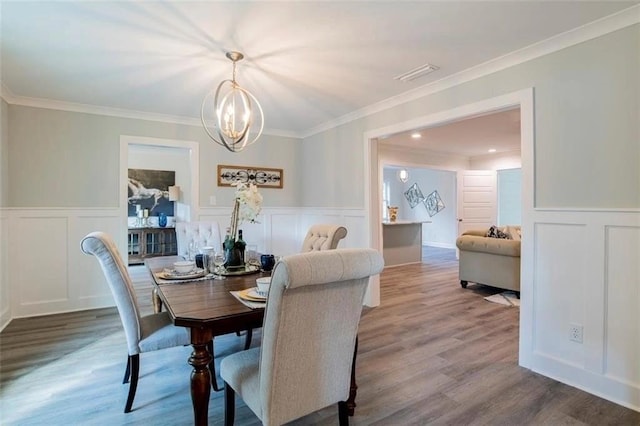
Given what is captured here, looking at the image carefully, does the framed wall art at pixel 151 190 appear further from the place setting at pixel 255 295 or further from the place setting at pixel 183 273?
the place setting at pixel 255 295

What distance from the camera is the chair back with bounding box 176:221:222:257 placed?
3297 millimetres

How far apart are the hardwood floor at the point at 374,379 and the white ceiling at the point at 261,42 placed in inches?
91.4

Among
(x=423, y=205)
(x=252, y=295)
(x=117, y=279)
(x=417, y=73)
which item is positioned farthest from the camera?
(x=423, y=205)

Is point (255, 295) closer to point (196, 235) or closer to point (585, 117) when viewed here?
point (196, 235)

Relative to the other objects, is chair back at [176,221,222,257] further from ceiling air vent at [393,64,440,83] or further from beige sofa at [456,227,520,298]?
beige sofa at [456,227,520,298]

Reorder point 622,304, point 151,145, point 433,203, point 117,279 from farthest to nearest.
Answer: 1. point 433,203
2. point 151,145
3. point 622,304
4. point 117,279

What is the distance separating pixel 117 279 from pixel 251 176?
328 centimetres

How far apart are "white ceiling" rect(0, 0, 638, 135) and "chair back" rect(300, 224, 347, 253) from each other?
1.31m

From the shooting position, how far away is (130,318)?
1.91m

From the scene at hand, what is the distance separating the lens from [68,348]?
286 cm

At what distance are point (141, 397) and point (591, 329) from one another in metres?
2.89

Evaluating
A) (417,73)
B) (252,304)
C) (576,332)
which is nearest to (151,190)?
(417,73)

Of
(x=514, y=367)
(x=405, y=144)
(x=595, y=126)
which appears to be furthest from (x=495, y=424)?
(x=405, y=144)

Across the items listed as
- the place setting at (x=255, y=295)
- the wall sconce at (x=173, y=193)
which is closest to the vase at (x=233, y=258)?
the place setting at (x=255, y=295)
